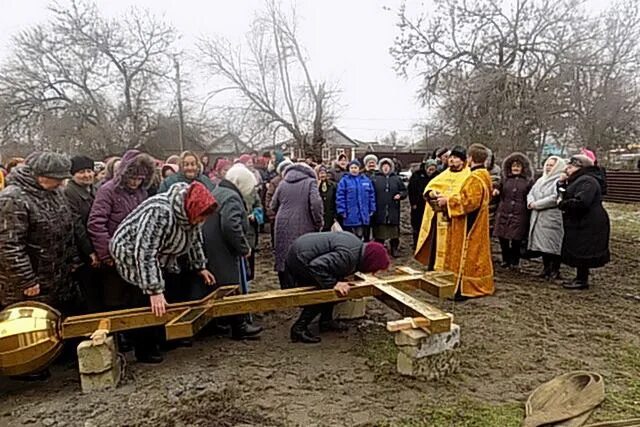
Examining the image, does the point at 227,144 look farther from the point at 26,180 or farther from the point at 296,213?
the point at 26,180

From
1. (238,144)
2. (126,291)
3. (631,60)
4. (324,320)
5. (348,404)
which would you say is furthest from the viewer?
(238,144)

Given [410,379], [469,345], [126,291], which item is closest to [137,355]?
[126,291]

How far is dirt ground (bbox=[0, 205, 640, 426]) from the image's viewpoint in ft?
9.80

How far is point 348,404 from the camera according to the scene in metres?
3.14

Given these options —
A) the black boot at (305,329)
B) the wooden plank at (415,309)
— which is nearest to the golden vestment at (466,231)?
the wooden plank at (415,309)

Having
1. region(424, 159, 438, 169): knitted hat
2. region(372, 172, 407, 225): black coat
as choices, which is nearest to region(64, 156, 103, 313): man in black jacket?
region(372, 172, 407, 225): black coat

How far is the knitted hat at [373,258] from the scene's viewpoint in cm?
393

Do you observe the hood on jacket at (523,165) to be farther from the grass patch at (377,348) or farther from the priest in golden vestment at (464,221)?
the grass patch at (377,348)

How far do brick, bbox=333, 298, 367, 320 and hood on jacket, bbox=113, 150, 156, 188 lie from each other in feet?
6.35

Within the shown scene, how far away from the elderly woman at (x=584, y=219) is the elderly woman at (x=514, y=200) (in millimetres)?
705

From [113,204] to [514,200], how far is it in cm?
468

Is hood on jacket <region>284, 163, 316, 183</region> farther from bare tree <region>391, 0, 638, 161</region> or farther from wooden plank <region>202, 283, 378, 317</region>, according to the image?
bare tree <region>391, 0, 638, 161</region>

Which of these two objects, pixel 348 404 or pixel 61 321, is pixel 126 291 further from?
pixel 348 404

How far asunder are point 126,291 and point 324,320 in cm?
162
